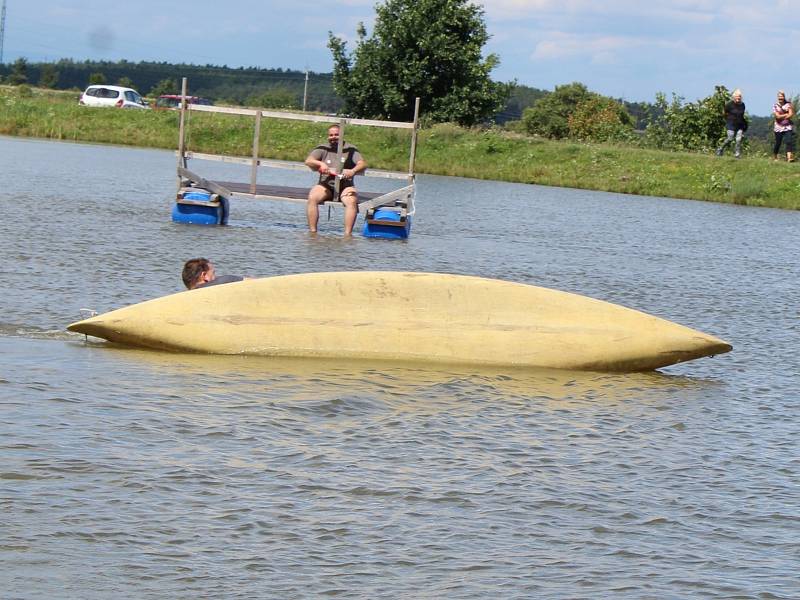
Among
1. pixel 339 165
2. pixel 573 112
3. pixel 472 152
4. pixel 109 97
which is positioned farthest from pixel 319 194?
pixel 573 112

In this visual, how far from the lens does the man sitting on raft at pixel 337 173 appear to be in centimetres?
2127

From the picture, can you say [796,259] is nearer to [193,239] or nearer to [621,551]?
[193,239]

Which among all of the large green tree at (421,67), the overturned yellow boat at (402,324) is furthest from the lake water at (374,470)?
the large green tree at (421,67)

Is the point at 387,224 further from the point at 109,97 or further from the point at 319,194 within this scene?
the point at 109,97

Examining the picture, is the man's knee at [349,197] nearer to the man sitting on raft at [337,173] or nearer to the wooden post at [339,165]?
the man sitting on raft at [337,173]

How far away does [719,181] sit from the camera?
39875 mm

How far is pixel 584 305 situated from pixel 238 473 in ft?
15.8

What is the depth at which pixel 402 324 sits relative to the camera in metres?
11.2

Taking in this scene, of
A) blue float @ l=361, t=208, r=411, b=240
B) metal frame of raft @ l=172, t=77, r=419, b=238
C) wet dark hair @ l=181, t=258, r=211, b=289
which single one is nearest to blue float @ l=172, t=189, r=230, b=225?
metal frame of raft @ l=172, t=77, r=419, b=238

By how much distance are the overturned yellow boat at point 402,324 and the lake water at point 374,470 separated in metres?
0.19

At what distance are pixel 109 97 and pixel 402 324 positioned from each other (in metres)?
47.2

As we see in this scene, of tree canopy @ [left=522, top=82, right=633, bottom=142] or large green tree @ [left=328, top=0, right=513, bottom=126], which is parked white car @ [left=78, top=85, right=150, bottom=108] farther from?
tree canopy @ [left=522, top=82, right=633, bottom=142]

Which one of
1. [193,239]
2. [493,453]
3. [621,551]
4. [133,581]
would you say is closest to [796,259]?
[193,239]

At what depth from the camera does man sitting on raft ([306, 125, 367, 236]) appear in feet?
69.8
